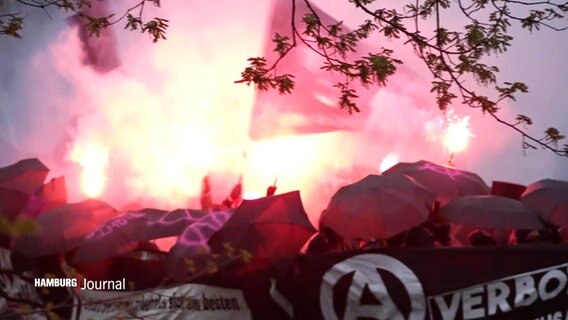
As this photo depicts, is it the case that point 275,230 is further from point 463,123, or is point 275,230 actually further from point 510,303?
point 463,123

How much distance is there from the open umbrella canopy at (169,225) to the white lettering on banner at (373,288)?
4.44 ft

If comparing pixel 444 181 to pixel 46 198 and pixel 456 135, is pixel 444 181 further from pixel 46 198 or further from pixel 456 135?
pixel 46 198

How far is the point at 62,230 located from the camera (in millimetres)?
6590

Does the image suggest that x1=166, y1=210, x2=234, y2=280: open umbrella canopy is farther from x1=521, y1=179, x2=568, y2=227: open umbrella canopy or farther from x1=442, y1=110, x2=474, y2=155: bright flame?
x1=442, y1=110, x2=474, y2=155: bright flame

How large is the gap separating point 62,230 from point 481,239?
351 cm

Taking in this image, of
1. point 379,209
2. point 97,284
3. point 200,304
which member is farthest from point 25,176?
point 379,209

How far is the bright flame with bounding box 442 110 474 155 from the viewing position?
29.3 ft

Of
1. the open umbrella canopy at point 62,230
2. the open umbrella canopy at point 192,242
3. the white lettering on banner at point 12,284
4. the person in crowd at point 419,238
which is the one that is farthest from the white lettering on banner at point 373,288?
the white lettering on banner at point 12,284

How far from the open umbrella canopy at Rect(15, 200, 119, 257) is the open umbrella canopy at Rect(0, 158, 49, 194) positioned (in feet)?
3.58

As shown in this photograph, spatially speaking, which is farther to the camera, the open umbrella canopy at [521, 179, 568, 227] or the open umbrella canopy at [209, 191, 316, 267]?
the open umbrella canopy at [521, 179, 568, 227]

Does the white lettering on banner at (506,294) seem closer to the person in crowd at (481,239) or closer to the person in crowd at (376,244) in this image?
the person in crowd at (481,239)

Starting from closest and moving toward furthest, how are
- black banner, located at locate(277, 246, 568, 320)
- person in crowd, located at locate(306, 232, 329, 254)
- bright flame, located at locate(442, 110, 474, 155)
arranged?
black banner, located at locate(277, 246, 568, 320) < person in crowd, located at locate(306, 232, 329, 254) < bright flame, located at locate(442, 110, 474, 155)

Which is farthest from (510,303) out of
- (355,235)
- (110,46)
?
A: (110,46)

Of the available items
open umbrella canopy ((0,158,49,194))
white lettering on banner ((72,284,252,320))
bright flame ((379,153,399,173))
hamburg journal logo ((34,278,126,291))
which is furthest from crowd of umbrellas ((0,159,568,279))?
bright flame ((379,153,399,173))
